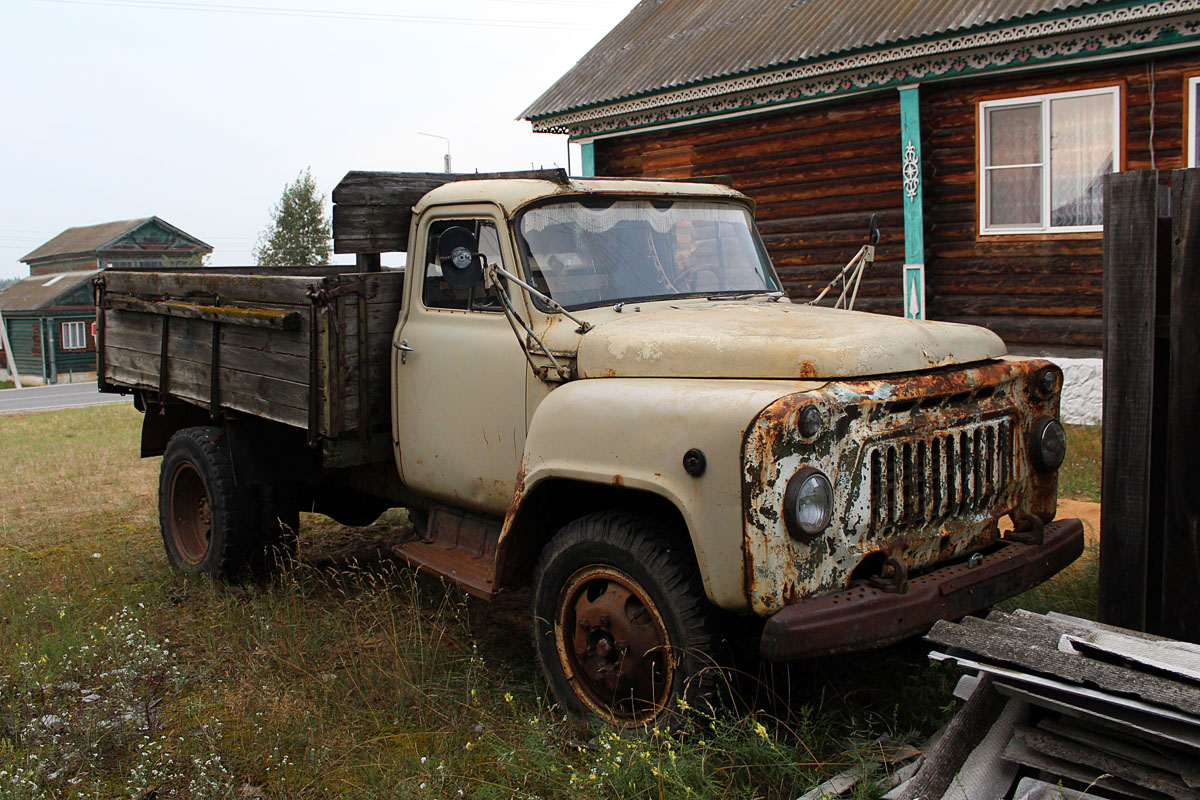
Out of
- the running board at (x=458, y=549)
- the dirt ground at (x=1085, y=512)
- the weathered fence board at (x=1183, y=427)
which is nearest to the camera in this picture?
the weathered fence board at (x=1183, y=427)

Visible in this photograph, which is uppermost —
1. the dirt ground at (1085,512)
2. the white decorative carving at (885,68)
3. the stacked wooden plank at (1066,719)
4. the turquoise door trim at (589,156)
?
the white decorative carving at (885,68)

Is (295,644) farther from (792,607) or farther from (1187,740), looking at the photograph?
(1187,740)

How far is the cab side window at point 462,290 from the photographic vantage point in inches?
171

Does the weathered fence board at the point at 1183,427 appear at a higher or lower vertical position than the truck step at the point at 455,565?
higher

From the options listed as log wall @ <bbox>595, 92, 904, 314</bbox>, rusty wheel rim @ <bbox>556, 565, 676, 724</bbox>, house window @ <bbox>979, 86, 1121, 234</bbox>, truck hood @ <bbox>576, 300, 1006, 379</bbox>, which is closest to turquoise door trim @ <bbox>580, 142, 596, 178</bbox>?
log wall @ <bbox>595, 92, 904, 314</bbox>

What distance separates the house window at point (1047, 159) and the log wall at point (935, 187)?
0.10 m

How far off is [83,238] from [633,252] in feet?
136

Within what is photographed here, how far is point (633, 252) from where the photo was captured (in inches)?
173

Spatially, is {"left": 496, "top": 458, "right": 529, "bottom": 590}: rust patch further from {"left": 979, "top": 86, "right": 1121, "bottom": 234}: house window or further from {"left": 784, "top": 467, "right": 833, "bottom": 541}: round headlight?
{"left": 979, "top": 86, "right": 1121, "bottom": 234}: house window

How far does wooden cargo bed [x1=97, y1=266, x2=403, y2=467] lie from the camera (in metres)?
4.62

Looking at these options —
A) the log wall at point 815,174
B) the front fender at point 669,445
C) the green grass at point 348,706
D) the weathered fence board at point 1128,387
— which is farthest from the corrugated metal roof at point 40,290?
the weathered fence board at point 1128,387

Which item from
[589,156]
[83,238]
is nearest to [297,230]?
[83,238]

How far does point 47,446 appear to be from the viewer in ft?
39.7

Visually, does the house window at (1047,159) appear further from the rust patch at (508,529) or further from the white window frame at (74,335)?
the white window frame at (74,335)
